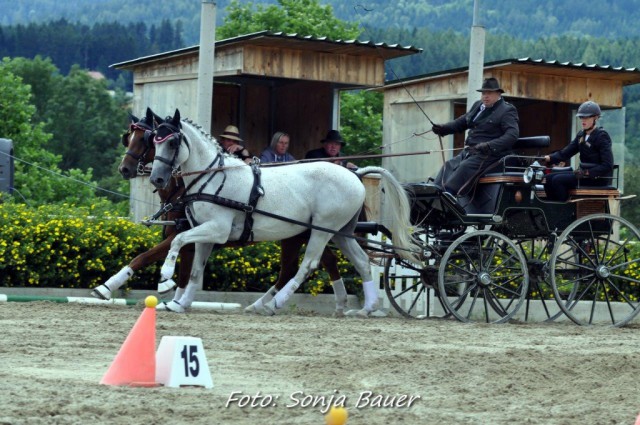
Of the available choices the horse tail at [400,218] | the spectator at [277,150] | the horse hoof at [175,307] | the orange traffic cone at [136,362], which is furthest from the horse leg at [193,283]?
the orange traffic cone at [136,362]

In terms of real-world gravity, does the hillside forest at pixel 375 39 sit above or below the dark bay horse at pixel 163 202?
above

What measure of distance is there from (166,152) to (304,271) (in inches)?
72.5

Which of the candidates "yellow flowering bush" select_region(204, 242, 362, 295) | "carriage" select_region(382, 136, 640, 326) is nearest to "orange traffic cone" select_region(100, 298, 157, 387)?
"carriage" select_region(382, 136, 640, 326)

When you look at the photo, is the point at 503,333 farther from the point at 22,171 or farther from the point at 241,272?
the point at 22,171

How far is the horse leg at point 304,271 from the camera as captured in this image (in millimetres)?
13109

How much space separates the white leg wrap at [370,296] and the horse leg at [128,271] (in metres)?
2.11

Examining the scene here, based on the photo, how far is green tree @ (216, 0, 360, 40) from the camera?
4419 centimetres

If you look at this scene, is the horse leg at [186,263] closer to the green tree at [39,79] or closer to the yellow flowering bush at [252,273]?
the yellow flowering bush at [252,273]

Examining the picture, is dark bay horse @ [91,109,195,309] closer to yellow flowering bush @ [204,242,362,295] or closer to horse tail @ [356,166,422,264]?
yellow flowering bush @ [204,242,362,295]

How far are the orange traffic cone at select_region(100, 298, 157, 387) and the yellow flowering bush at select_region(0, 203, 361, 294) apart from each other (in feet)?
20.8

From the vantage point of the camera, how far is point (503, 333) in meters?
11.9

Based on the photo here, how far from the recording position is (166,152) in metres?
12.7

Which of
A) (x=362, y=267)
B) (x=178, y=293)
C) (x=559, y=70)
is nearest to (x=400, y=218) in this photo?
(x=362, y=267)

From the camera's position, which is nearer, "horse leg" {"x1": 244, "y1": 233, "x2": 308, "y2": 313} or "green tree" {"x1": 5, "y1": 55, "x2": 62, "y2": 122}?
"horse leg" {"x1": 244, "y1": 233, "x2": 308, "y2": 313}
